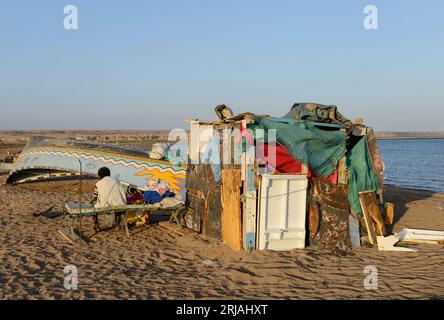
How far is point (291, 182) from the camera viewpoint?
8852mm

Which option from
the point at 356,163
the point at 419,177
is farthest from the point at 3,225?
the point at 419,177

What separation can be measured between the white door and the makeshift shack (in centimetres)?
2

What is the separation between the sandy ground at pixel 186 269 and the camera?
647 cm

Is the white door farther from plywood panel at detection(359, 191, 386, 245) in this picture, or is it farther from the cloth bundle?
the cloth bundle

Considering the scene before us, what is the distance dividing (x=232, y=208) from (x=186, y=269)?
1.73m

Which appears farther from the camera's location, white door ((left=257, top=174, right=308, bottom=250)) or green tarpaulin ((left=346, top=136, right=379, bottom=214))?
green tarpaulin ((left=346, top=136, right=379, bottom=214))

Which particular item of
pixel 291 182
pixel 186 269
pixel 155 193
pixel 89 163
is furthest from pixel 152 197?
pixel 89 163

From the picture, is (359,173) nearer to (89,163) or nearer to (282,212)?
(282,212)

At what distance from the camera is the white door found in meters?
8.59

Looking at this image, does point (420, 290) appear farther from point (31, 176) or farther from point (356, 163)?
point (31, 176)

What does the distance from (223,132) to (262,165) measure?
1.85 m

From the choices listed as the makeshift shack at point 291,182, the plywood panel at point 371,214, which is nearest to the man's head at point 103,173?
the makeshift shack at point 291,182

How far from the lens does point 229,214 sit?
9047 mm

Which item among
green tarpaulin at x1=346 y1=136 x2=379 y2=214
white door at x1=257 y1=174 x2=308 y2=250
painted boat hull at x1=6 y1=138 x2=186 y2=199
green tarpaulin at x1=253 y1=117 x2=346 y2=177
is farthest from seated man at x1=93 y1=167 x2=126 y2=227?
green tarpaulin at x1=346 y1=136 x2=379 y2=214
